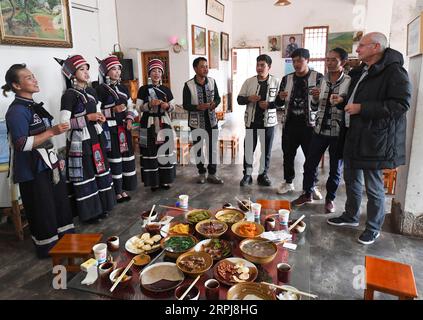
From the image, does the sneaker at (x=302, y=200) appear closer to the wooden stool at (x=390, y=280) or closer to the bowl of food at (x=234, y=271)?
the wooden stool at (x=390, y=280)

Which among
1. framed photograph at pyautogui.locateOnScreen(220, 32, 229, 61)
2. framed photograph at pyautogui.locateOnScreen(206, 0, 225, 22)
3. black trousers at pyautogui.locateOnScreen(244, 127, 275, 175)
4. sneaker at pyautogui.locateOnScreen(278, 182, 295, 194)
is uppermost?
framed photograph at pyautogui.locateOnScreen(206, 0, 225, 22)

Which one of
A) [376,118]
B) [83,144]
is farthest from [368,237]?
[83,144]

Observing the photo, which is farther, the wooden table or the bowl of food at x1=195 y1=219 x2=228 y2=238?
the bowl of food at x1=195 y1=219 x2=228 y2=238

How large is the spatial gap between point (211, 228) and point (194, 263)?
15.5 inches

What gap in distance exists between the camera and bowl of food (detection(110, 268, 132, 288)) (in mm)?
1589

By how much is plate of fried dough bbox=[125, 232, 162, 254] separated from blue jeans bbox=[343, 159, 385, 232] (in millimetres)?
1816

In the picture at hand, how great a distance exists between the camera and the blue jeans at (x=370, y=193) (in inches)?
105

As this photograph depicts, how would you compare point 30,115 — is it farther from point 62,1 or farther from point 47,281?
point 62,1

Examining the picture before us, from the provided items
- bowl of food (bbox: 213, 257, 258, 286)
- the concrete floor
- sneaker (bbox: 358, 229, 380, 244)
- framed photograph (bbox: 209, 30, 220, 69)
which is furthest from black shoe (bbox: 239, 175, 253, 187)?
framed photograph (bbox: 209, 30, 220, 69)

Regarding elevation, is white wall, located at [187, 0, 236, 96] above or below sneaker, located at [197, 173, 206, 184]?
above

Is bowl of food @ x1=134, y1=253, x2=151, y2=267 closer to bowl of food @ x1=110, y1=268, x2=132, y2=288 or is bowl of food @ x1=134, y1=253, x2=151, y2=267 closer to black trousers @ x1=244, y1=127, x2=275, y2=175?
bowl of food @ x1=110, y1=268, x2=132, y2=288

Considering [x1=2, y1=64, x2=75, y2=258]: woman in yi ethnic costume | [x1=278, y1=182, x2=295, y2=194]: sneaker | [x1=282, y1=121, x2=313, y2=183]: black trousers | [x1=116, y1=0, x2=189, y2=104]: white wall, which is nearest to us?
[x1=2, y1=64, x2=75, y2=258]: woman in yi ethnic costume

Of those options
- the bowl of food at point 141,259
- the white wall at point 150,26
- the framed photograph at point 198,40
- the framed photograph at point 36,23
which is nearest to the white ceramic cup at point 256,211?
the bowl of food at point 141,259
